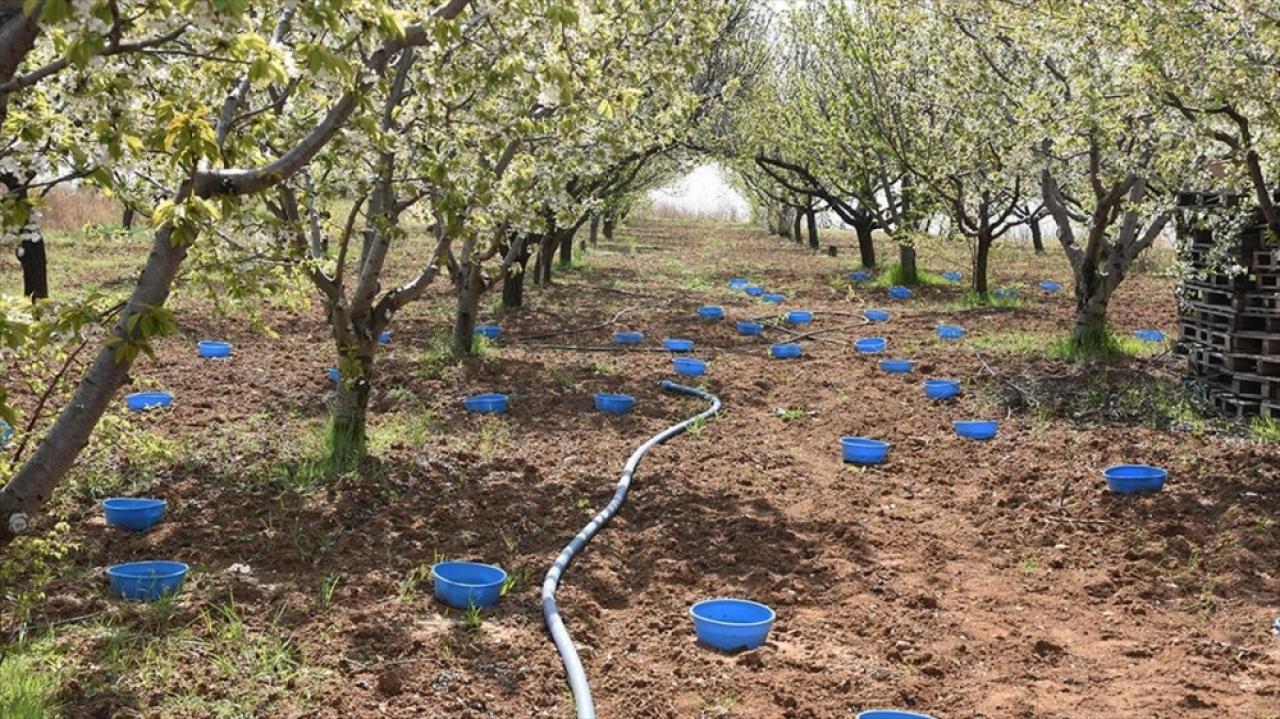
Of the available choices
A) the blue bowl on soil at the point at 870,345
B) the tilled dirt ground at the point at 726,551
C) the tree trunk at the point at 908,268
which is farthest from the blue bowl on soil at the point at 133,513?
the tree trunk at the point at 908,268

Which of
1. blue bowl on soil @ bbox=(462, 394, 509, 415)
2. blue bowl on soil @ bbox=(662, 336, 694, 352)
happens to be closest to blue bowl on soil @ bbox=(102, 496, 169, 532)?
blue bowl on soil @ bbox=(462, 394, 509, 415)

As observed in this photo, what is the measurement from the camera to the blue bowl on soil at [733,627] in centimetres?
434

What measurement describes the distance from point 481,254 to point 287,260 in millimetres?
4231

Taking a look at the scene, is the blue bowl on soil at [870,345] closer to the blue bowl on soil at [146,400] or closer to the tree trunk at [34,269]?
the blue bowl on soil at [146,400]

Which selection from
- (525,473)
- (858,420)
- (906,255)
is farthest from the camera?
(906,255)

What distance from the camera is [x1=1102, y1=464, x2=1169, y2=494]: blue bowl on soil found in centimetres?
631

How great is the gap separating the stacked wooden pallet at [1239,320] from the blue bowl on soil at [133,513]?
6.66 meters

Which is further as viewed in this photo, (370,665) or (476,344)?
(476,344)

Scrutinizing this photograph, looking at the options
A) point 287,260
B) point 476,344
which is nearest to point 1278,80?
point 287,260

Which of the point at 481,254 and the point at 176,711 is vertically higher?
the point at 481,254

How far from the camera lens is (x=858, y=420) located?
8547mm

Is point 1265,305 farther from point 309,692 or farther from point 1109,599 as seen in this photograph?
point 309,692

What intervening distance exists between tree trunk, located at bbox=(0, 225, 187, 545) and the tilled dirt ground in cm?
70

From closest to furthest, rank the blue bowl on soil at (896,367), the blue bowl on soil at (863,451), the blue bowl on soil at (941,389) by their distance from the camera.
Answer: the blue bowl on soil at (863,451) < the blue bowl on soil at (941,389) < the blue bowl on soil at (896,367)
